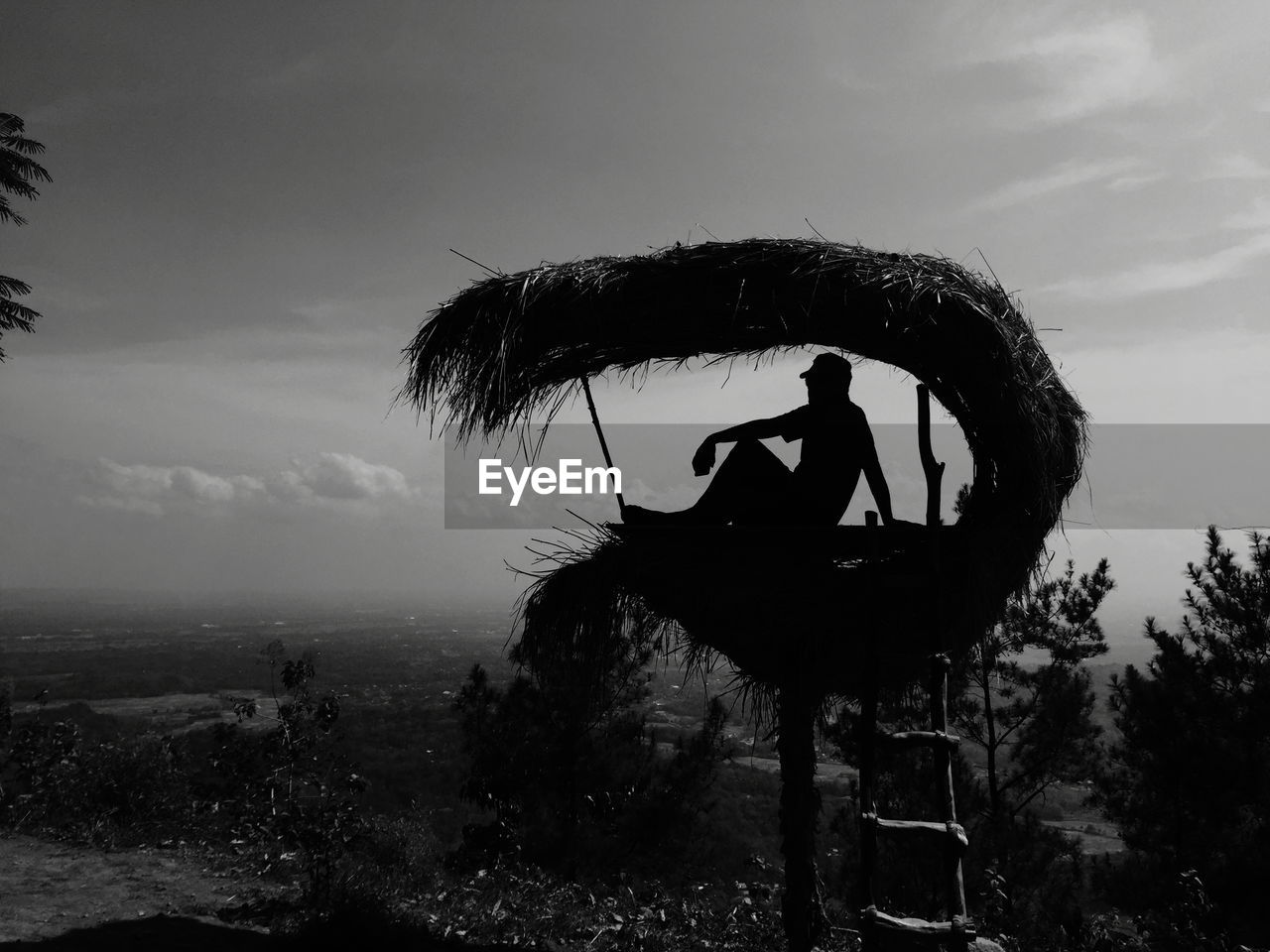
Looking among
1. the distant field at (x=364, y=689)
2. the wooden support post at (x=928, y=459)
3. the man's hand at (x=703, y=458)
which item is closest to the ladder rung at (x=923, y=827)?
the distant field at (x=364, y=689)

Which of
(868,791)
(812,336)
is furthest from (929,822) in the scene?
(812,336)

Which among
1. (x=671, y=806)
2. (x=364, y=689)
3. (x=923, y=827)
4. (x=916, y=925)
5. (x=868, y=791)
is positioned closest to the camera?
(x=916, y=925)

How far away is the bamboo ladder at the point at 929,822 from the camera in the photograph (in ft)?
11.0

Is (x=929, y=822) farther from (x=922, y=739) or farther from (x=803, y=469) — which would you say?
(x=803, y=469)

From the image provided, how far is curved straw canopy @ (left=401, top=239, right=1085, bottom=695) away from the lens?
375 centimetres

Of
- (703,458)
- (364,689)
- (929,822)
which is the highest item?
(703,458)

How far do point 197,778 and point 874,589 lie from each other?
7.78 metres

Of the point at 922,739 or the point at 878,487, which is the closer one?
the point at 922,739

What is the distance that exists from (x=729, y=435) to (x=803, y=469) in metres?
0.49

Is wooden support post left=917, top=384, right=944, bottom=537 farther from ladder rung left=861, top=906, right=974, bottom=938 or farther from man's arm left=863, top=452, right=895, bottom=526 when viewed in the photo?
ladder rung left=861, top=906, right=974, bottom=938

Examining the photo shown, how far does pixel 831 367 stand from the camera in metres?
4.18

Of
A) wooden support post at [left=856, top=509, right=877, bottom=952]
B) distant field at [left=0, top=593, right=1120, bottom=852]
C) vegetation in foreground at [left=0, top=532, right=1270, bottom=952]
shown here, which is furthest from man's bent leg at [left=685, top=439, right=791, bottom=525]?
vegetation in foreground at [left=0, top=532, right=1270, bottom=952]

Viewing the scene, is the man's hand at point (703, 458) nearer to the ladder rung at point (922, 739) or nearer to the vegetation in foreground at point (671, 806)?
the ladder rung at point (922, 739)

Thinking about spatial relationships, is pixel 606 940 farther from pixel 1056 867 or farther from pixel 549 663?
pixel 1056 867
